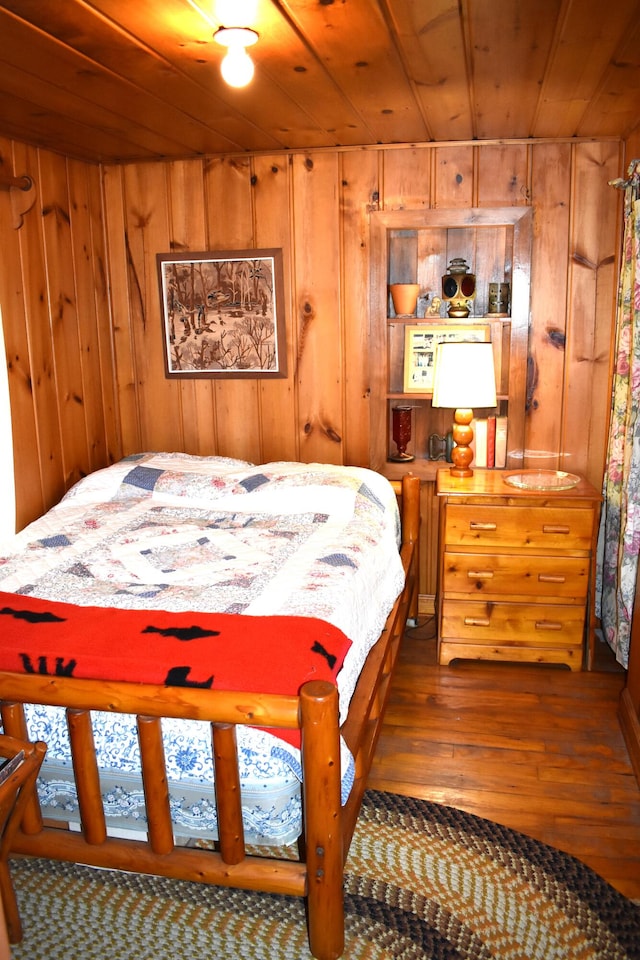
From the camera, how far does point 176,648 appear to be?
1.68 m

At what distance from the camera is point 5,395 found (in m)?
2.78

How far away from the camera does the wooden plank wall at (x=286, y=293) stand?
119 inches

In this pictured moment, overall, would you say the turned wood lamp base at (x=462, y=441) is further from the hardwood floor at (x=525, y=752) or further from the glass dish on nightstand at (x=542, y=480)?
the hardwood floor at (x=525, y=752)

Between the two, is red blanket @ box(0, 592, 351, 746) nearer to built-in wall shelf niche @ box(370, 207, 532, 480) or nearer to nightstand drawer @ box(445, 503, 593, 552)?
nightstand drawer @ box(445, 503, 593, 552)

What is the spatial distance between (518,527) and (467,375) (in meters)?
0.62

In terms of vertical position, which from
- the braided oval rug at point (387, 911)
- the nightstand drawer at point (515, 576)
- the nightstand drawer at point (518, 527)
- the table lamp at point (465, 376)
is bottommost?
the braided oval rug at point (387, 911)

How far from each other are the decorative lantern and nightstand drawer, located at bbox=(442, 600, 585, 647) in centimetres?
121

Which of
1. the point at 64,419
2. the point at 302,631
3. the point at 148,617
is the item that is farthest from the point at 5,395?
the point at 302,631

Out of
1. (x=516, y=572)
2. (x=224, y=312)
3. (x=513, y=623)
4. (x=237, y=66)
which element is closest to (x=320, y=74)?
(x=237, y=66)

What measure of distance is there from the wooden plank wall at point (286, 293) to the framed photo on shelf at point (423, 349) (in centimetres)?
20

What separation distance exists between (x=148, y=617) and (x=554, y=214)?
2.31 m

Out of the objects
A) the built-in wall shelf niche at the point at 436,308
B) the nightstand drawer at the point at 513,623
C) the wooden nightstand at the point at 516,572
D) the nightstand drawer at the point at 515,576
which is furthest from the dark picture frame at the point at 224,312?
the nightstand drawer at the point at 513,623

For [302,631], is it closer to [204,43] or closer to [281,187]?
[204,43]

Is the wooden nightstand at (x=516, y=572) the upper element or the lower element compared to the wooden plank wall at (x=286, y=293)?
lower
